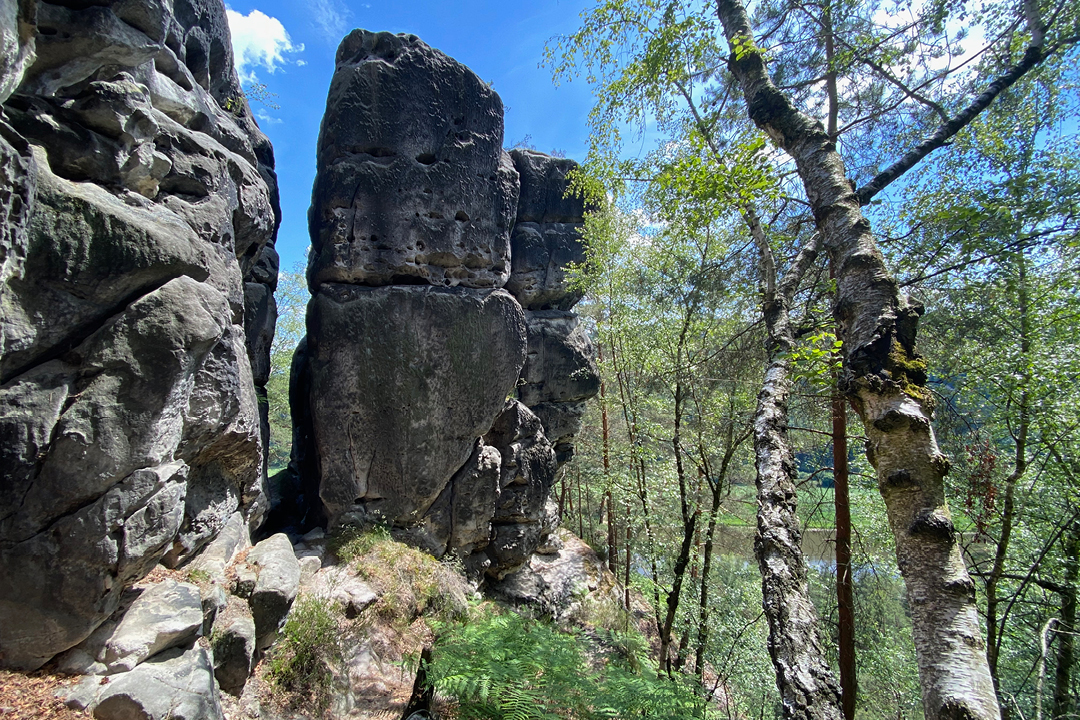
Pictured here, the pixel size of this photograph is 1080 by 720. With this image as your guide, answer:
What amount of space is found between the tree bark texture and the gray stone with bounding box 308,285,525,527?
6.88m

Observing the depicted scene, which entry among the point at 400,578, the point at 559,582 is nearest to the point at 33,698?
the point at 400,578

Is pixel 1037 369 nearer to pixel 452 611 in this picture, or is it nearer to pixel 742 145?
pixel 742 145

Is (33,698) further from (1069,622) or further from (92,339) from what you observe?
(1069,622)

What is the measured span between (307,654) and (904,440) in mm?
6525

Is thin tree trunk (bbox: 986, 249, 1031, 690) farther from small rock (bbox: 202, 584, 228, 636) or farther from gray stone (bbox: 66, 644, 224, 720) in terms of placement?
small rock (bbox: 202, 584, 228, 636)

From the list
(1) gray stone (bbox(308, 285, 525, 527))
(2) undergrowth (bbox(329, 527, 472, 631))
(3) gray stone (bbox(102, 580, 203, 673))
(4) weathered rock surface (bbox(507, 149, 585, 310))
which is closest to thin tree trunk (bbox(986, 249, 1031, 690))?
(2) undergrowth (bbox(329, 527, 472, 631))

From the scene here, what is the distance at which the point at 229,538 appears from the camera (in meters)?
5.68

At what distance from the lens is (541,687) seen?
455 centimetres

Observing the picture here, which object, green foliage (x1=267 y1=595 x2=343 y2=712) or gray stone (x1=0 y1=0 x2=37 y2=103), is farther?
green foliage (x1=267 y1=595 x2=343 y2=712)

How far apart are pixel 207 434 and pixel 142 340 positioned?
4.83ft

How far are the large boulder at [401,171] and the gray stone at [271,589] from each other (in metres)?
4.64

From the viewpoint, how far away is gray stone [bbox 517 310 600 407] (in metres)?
11.7

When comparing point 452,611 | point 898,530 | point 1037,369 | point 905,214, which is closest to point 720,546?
point 452,611

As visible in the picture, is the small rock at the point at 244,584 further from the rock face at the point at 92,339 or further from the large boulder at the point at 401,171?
the large boulder at the point at 401,171
